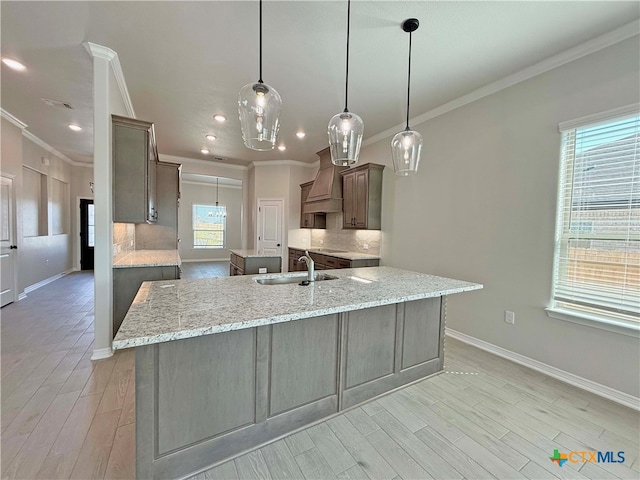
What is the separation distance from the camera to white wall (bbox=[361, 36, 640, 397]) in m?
2.33

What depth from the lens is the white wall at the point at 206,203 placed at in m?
10.3

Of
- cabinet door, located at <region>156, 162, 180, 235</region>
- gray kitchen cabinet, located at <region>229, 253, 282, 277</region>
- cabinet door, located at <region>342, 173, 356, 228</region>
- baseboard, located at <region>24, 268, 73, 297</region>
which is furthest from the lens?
baseboard, located at <region>24, 268, 73, 297</region>

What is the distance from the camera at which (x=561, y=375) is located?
8.39 feet

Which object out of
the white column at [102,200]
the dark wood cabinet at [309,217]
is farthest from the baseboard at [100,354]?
the dark wood cabinet at [309,217]

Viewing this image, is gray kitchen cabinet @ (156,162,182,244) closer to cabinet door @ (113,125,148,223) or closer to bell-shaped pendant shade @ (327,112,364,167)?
cabinet door @ (113,125,148,223)

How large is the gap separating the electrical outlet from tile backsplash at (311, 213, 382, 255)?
7.25ft

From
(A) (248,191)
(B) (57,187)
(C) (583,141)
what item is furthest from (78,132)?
(C) (583,141)

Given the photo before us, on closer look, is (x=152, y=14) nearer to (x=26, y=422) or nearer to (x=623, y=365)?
(x=26, y=422)

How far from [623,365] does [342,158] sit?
112 inches

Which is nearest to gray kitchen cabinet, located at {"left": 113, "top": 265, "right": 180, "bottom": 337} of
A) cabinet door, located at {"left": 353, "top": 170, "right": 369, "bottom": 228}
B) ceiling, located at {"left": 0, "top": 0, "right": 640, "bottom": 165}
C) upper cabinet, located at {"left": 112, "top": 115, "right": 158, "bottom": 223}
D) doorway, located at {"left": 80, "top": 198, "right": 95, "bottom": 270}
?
upper cabinet, located at {"left": 112, "top": 115, "right": 158, "bottom": 223}

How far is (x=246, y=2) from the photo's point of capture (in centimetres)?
204

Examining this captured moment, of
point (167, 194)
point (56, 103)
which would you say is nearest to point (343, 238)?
point (167, 194)

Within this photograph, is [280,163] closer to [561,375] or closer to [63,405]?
[63,405]

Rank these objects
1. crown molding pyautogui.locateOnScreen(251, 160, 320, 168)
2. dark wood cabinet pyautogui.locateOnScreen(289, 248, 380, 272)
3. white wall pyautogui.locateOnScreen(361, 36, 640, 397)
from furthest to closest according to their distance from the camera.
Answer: crown molding pyautogui.locateOnScreen(251, 160, 320, 168), dark wood cabinet pyautogui.locateOnScreen(289, 248, 380, 272), white wall pyautogui.locateOnScreen(361, 36, 640, 397)
